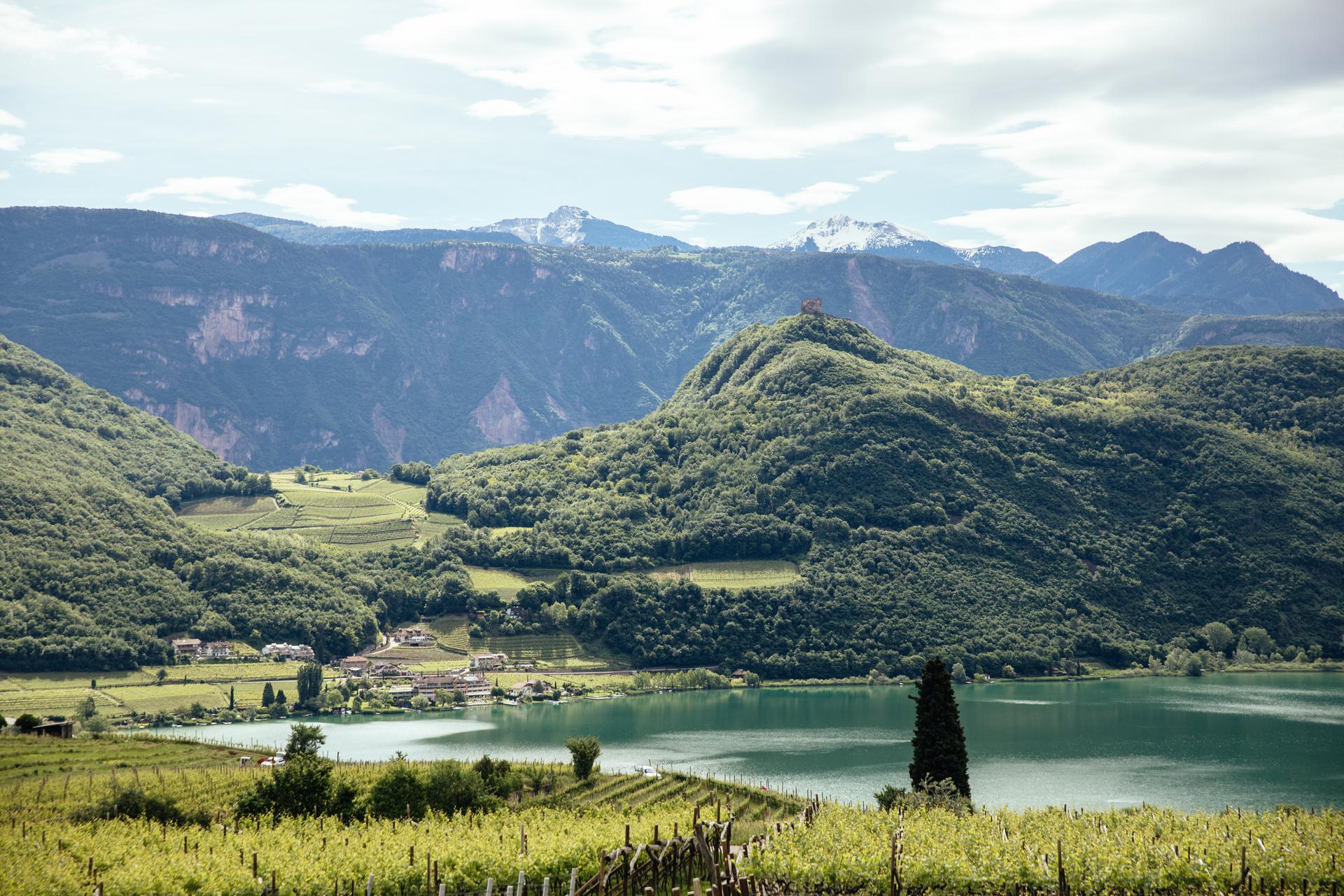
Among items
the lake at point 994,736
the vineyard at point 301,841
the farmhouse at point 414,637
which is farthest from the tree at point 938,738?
the farmhouse at point 414,637

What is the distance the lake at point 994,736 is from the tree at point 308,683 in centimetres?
578

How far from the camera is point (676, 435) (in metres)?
179

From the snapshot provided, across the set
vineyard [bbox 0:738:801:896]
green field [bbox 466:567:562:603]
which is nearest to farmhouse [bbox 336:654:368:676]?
green field [bbox 466:567:562:603]

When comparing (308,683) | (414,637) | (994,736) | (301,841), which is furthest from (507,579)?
(301,841)

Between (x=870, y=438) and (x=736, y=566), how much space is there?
2748cm

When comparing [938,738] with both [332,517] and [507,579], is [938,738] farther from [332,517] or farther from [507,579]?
[332,517]

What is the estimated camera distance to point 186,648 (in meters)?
115

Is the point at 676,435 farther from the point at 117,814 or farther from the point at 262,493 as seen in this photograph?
the point at 117,814

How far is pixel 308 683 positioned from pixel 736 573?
168 feet

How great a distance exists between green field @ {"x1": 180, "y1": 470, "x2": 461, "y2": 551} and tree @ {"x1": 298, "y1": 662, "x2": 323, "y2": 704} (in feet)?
145

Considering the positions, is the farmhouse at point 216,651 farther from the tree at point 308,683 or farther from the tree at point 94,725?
the tree at point 94,725

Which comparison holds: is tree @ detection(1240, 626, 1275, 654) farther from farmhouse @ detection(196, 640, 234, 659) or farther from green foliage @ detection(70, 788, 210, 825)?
green foliage @ detection(70, 788, 210, 825)

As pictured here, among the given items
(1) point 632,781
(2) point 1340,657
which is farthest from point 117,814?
(2) point 1340,657

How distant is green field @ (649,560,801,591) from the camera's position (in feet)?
446
